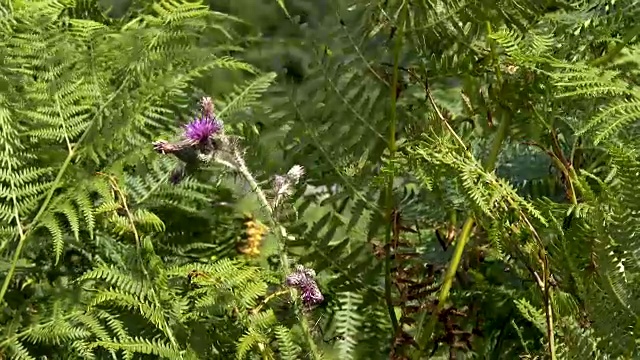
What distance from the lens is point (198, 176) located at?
112 centimetres

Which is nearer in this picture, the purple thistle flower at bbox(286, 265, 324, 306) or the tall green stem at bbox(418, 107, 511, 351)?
the purple thistle flower at bbox(286, 265, 324, 306)

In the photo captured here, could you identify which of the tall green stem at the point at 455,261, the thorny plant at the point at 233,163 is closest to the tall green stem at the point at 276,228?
the thorny plant at the point at 233,163

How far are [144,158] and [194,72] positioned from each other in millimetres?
103

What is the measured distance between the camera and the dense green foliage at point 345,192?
2.40 feet

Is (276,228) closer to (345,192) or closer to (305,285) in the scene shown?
(305,285)

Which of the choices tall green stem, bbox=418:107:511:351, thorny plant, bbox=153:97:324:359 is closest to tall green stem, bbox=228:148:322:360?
thorny plant, bbox=153:97:324:359

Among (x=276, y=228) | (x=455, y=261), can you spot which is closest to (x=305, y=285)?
(x=276, y=228)

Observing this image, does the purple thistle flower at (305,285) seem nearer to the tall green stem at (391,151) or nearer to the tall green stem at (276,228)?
the tall green stem at (276,228)

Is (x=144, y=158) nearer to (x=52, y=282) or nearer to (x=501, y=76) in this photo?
(x=52, y=282)

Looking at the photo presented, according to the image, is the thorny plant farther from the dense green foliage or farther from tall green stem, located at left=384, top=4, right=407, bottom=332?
tall green stem, located at left=384, top=4, right=407, bottom=332

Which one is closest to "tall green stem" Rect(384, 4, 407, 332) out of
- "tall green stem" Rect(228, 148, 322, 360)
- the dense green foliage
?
the dense green foliage

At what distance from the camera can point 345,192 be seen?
928 millimetres

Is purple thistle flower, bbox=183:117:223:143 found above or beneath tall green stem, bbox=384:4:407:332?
above

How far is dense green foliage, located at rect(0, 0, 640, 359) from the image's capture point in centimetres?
73
